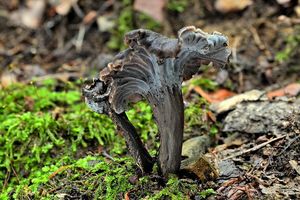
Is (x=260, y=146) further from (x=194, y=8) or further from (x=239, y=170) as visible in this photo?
(x=194, y=8)

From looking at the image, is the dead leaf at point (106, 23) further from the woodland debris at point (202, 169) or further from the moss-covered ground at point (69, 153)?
the woodland debris at point (202, 169)

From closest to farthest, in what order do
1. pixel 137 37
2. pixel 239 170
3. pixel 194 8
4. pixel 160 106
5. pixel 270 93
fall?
1. pixel 137 37
2. pixel 160 106
3. pixel 239 170
4. pixel 270 93
5. pixel 194 8

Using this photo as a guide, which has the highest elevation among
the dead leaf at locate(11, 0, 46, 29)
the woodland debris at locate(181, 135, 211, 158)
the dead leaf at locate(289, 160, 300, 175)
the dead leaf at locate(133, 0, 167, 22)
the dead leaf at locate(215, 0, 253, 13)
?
the dead leaf at locate(11, 0, 46, 29)

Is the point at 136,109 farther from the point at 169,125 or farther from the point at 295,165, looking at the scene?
the point at 295,165

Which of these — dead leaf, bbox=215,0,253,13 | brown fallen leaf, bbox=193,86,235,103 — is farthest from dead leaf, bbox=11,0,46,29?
brown fallen leaf, bbox=193,86,235,103

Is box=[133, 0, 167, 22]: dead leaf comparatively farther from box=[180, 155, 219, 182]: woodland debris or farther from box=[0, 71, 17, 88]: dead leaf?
box=[180, 155, 219, 182]: woodland debris

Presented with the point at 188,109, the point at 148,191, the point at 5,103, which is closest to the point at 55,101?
the point at 5,103

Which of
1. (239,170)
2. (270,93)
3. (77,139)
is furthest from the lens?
(270,93)
